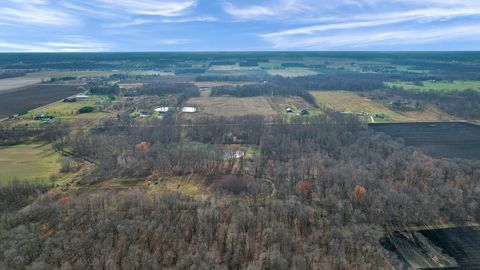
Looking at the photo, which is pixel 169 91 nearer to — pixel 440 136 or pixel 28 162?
pixel 28 162

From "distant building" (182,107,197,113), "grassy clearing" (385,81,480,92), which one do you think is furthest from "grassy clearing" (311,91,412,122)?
"distant building" (182,107,197,113)

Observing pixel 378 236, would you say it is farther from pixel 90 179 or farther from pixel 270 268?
pixel 90 179

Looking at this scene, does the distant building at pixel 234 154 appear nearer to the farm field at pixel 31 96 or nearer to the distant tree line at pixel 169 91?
the distant tree line at pixel 169 91

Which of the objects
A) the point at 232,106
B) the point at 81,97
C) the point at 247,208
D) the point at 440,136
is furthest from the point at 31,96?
the point at 440,136

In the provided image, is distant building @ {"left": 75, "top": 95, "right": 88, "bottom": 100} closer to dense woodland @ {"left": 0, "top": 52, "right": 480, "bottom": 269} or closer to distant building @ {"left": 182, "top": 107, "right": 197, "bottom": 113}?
dense woodland @ {"left": 0, "top": 52, "right": 480, "bottom": 269}

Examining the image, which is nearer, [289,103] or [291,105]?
[291,105]

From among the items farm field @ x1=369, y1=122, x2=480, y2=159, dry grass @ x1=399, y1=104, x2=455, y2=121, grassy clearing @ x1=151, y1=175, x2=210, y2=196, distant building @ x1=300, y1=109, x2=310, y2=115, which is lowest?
grassy clearing @ x1=151, y1=175, x2=210, y2=196
